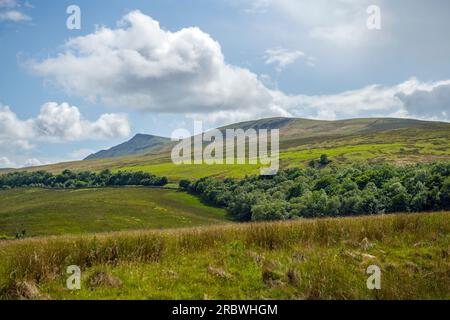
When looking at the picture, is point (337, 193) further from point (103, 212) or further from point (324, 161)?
point (103, 212)

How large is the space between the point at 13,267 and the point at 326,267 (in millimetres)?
8464

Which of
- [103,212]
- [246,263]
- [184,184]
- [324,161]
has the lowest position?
[103,212]

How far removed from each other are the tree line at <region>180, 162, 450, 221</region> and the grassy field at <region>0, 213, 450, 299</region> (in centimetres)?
5970

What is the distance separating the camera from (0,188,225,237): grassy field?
103 m

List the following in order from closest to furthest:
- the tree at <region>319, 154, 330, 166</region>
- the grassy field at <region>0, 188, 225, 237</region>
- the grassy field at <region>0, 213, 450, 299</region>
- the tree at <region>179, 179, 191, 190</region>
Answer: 1. the grassy field at <region>0, 213, 450, 299</region>
2. the grassy field at <region>0, 188, 225, 237</region>
3. the tree at <region>319, 154, 330, 166</region>
4. the tree at <region>179, 179, 191, 190</region>

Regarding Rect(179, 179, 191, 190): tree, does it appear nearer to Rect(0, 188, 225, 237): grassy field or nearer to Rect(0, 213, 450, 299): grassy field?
Rect(0, 188, 225, 237): grassy field

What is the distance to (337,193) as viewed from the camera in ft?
338

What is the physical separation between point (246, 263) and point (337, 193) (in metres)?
97.6

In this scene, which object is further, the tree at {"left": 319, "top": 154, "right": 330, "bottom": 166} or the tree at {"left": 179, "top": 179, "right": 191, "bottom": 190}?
the tree at {"left": 179, "top": 179, "right": 191, "bottom": 190}

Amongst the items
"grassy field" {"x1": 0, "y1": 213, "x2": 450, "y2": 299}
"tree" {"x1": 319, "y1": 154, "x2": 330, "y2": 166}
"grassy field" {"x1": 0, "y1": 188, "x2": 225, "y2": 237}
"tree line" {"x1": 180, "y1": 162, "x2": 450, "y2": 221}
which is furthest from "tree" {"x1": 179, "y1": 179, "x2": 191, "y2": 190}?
"grassy field" {"x1": 0, "y1": 213, "x2": 450, "y2": 299}

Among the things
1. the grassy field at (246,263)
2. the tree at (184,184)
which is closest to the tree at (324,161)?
the tree at (184,184)

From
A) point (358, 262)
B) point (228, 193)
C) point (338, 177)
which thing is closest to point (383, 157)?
point (338, 177)

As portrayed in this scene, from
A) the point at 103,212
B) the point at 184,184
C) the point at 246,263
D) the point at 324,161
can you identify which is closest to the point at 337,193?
the point at 324,161
